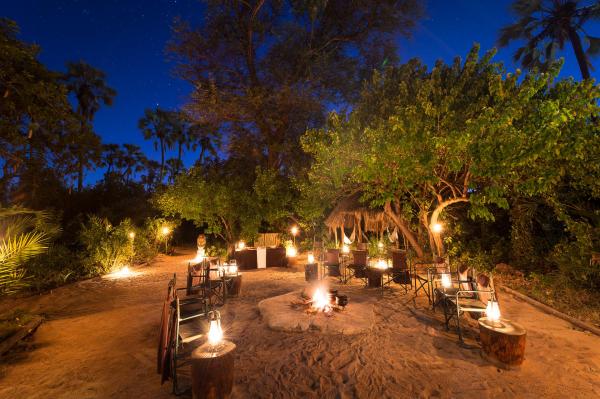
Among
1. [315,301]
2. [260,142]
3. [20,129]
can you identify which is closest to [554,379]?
[315,301]

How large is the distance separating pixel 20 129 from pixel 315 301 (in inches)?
336

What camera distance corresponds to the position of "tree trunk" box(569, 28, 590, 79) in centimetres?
1595

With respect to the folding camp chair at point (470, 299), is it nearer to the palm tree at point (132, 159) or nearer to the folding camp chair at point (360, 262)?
the folding camp chair at point (360, 262)

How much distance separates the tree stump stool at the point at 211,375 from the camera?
3.21m

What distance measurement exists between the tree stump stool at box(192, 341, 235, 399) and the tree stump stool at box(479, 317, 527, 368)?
12.0 ft

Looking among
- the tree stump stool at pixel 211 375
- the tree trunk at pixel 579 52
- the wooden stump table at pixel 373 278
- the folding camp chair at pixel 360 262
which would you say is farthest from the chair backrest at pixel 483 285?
the tree trunk at pixel 579 52

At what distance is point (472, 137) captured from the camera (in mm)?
7074

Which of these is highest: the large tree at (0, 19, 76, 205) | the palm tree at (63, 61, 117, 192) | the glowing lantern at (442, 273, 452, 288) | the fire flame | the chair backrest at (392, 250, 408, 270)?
the palm tree at (63, 61, 117, 192)

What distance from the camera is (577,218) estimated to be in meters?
8.54

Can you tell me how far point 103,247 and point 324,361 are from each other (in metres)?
11.5

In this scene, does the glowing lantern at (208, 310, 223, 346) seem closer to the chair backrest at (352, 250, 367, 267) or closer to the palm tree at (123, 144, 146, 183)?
the chair backrest at (352, 250, 367, 267)

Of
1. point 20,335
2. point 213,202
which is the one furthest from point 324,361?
point 213,202

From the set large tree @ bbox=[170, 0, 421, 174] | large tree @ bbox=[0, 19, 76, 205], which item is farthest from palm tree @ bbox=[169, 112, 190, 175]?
large tree @ bbox=[0, 19, 76, 205]

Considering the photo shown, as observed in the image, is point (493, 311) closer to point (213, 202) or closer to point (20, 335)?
point (20, 335)
